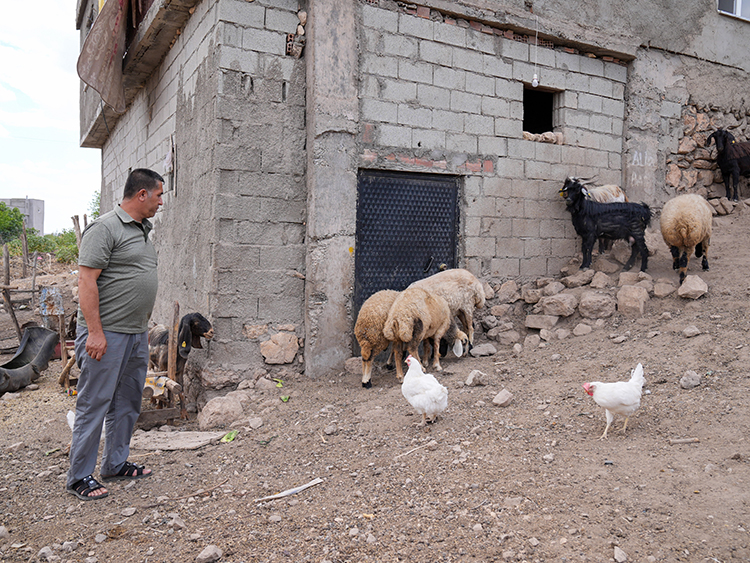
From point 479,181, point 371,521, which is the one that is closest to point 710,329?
point 479,181

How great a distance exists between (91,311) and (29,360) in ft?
19.7

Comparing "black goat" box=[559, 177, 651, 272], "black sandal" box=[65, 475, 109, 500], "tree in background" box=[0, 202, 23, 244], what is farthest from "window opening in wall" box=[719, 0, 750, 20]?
"tree in background" box=[0, 202, 23, 244]

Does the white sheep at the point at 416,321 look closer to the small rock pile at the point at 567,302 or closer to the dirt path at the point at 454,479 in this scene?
the dirt path at the point at 454,479

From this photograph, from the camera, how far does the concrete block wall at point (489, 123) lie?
21.0 ft

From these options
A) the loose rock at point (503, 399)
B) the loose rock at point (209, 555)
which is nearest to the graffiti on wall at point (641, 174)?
the loose rock at point (503, 399)

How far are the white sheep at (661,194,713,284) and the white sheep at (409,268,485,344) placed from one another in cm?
249

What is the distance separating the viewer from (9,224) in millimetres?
28203

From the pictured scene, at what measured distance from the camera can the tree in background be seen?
27.7 m

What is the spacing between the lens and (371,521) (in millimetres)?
Result: 3090

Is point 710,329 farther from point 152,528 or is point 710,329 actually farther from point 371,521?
point 152,528

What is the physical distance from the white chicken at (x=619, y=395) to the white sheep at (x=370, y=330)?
7.76ft

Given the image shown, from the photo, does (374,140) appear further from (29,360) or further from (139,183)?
(29,360)

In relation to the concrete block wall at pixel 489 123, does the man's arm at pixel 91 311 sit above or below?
below

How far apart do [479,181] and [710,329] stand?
3.15m
